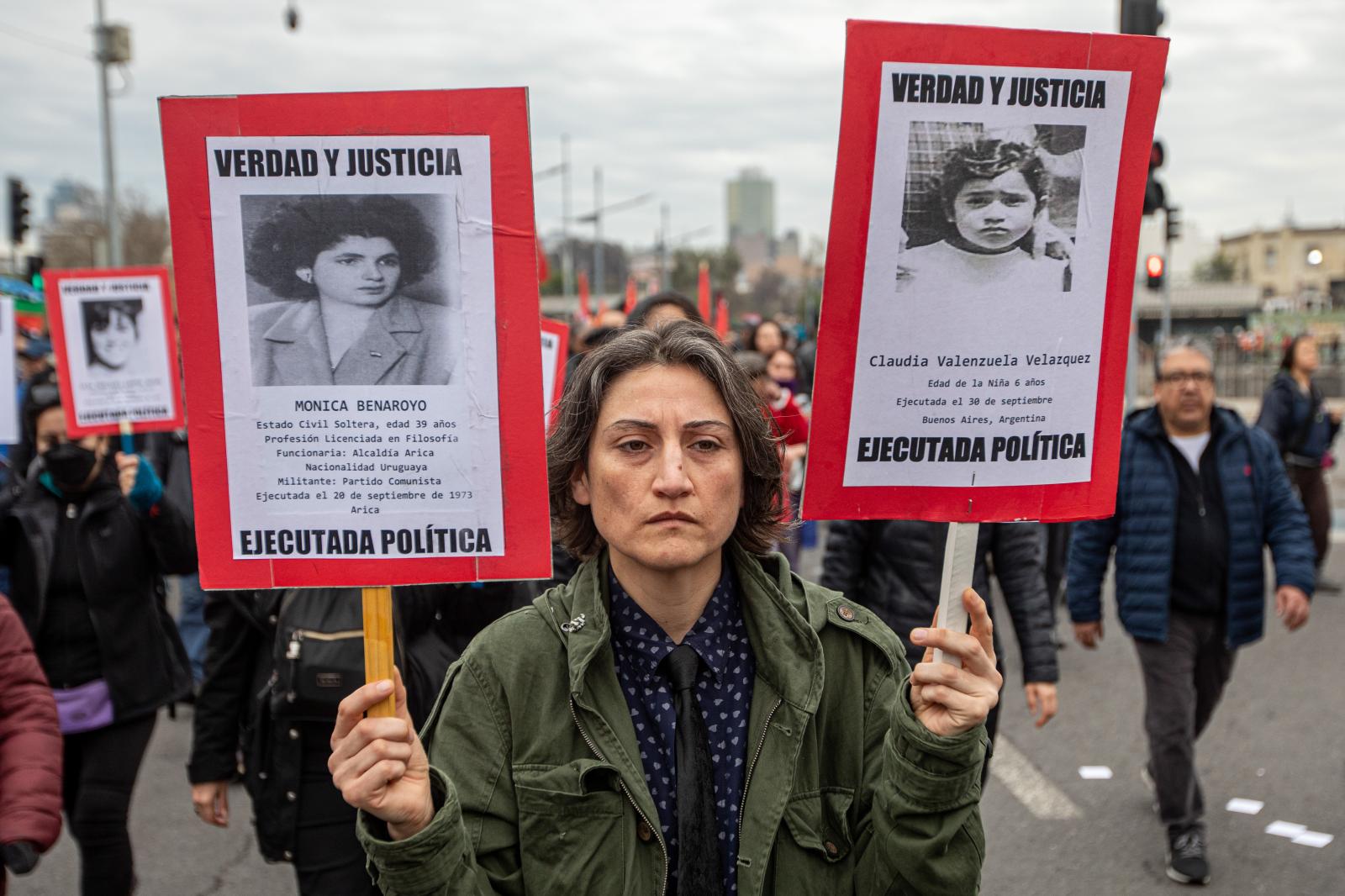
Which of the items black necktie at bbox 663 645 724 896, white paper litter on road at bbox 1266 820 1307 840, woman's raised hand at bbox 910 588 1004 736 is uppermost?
woman's raised hand at bbox 910 588 1004 736

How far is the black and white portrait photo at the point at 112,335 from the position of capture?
18.8 ft

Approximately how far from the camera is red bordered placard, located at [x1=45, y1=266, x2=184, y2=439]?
562 centimetres

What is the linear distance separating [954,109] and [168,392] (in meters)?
4.93

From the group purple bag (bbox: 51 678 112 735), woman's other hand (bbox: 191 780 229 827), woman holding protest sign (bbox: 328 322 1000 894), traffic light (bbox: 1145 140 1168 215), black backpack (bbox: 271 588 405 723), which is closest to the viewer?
woman holding protest sign (bbox: 328 322 1000 894)

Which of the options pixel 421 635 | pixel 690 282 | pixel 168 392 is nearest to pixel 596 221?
pixel 690 282

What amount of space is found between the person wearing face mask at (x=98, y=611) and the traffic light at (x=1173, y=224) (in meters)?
12.3

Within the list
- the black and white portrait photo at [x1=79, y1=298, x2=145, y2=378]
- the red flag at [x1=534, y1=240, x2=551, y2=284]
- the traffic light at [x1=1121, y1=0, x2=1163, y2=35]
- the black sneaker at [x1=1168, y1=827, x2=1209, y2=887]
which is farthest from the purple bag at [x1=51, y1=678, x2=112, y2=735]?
the traffic light at [x1=1121, y1=0, x2=1163, y2=35]

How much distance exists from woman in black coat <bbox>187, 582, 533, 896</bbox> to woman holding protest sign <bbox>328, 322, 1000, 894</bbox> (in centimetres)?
117

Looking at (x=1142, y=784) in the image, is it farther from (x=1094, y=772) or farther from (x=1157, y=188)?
(x=1157, y=188)

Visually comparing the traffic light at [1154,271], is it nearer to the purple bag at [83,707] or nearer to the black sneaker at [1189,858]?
the black sneaker at [1189,858]

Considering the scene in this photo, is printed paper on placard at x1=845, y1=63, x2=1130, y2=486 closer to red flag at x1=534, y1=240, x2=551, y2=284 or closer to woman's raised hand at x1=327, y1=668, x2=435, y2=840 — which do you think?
red flag at x1=534, y1=240, x2=551, y2=284

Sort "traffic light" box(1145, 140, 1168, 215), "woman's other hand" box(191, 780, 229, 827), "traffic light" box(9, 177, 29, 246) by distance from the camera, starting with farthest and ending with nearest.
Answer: "traffic light" box(9, 177, 29, 246), "traffic light" box(1145, 140, 1168, 215), "woman's other hand" box(191, 780, 229, 827)

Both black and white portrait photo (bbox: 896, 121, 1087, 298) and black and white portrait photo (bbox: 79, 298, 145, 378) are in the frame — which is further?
black and white portrait photo (bbox: 79, 298, 145, 378)

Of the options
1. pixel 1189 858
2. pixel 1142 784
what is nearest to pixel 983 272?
pixel 1189 858
